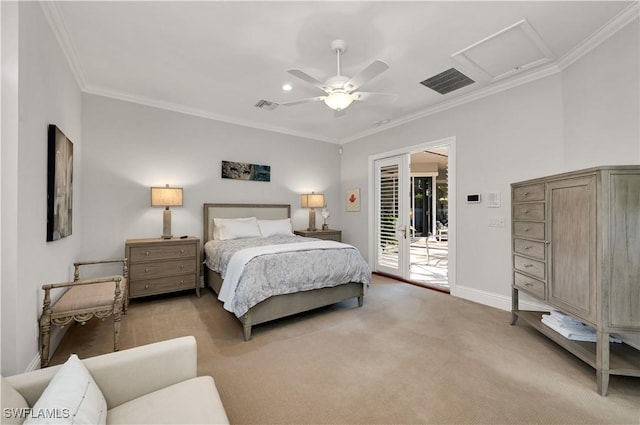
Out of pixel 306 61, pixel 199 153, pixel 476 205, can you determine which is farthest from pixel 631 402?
pixel 199 153

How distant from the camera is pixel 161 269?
374 cm

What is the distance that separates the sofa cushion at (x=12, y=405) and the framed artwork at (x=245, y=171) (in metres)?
3.97

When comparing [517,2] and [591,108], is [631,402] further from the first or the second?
[517,2]

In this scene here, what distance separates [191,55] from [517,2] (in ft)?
9.92

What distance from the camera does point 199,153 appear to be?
4.50 m

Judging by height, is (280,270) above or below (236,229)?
below

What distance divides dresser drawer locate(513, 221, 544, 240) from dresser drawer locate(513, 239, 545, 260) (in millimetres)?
62

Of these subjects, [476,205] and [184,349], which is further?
[476,205]

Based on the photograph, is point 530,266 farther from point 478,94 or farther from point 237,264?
point 237,264

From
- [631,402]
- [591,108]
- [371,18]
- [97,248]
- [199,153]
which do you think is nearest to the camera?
[631,402]

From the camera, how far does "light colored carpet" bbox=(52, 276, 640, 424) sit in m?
1.74

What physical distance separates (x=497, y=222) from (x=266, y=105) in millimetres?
3669

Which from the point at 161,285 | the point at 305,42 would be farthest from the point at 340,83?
the point at 161,285

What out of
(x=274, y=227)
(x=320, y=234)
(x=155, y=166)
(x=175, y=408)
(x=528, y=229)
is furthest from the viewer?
(x=320, y=234)
